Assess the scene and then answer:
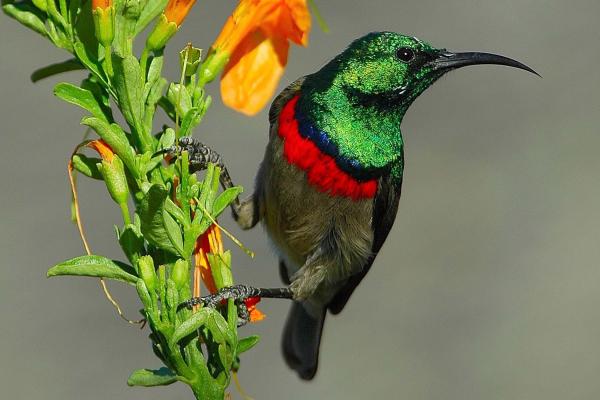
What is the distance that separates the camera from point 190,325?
2.02 metres

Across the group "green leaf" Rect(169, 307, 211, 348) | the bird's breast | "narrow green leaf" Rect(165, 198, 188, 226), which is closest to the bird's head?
the bird's breast

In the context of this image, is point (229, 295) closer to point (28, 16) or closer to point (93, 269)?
point (93, 269)

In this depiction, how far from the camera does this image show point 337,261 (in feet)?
12.3

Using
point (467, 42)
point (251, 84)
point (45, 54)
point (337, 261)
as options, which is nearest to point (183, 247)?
point (251, 84)

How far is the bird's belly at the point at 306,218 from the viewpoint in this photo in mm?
3533

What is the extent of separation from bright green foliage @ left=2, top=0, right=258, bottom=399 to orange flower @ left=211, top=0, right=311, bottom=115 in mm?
336

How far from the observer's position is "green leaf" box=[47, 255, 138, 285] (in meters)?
2.08

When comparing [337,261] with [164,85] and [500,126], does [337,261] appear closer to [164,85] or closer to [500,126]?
[164,85]

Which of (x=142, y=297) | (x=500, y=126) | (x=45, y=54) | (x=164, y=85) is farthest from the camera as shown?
(x=500, y=126)

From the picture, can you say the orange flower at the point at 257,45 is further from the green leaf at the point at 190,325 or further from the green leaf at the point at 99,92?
the green leaf at the point at 190,325

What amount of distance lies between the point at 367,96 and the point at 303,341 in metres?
1.35

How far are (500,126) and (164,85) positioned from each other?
21.4 ft

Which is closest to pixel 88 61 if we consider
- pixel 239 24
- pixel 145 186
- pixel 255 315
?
pixel 145 186

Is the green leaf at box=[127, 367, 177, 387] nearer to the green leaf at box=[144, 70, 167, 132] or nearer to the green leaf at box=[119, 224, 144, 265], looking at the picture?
the green leaf at box=[119, 224, 144, 265]
